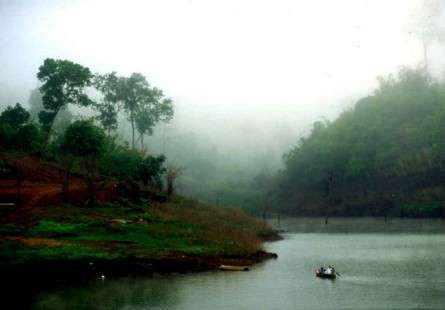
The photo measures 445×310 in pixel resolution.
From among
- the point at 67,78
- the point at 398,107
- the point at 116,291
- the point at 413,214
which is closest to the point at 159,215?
the point at 116,291

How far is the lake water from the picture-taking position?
4925 centimetres

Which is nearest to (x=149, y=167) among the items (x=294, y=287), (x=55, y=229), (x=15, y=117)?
(x=15, y=117)

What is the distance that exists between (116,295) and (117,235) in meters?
17.3

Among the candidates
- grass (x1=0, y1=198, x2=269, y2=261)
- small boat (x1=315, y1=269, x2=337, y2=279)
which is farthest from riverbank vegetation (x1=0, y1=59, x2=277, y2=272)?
small boat (x1=315, y1=269, x2=337, y2=279)

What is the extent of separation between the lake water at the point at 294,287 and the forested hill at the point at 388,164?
8068 centimetres

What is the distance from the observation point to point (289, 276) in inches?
2459

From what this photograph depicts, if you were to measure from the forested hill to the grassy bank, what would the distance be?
87.2 m

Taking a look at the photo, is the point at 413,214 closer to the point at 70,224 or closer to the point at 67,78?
the point at 67,78

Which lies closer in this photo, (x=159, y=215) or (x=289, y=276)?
(x=289, y=276)

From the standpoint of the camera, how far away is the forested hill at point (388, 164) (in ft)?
535

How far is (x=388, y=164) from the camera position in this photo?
589ft

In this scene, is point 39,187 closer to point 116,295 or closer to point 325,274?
point 116,295

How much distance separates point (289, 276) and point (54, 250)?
22726mm

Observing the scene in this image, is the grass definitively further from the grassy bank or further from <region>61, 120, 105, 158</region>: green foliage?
<region>61, 120, 105, 158</region>: green foliage
